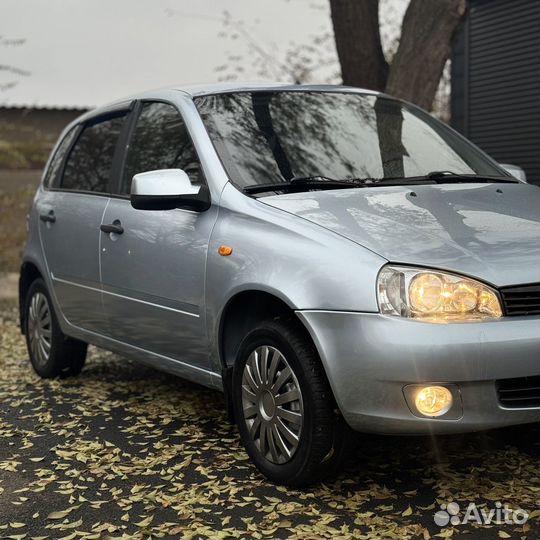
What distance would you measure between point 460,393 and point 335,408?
531 mm

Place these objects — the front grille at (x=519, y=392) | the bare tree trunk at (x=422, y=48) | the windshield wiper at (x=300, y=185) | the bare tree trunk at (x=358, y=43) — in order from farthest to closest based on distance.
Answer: the bare tree trunk at (x=358, y=43), the bare tree trunk at (x=422, y=48), the windshield wiper at (x=300, y=185), the front grille at (x=519, y=392)

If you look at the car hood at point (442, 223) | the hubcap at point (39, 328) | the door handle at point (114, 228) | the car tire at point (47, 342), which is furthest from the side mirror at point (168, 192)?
the hubcap at point (39, 328)

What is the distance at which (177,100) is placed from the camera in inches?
205

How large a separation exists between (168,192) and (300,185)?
0.62m

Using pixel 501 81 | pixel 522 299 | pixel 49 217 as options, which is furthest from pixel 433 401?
pixel 501 81

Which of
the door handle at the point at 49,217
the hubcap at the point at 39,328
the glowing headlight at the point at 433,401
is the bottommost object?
the hubcap at the point at 39,328

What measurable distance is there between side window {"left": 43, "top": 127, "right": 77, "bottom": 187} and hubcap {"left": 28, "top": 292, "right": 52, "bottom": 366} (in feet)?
2.63

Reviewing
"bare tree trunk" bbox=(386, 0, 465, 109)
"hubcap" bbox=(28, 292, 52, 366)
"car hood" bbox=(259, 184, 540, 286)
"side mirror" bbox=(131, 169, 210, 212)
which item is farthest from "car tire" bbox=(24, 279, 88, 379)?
"bare tree trunk" bbox=(386, 0, 465, 109)

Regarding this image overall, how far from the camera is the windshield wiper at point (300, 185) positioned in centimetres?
450

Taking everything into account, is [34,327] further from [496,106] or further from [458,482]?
[496,106]

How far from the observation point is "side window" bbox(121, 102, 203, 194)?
498 cm

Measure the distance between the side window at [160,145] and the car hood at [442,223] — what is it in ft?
2.62

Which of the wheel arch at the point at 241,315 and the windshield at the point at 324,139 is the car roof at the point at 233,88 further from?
the wheel arch at the point at 241,315

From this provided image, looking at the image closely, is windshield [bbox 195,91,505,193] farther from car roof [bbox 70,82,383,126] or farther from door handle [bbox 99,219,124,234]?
door handle [bbox 99,219,124,234]
